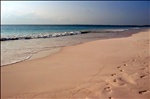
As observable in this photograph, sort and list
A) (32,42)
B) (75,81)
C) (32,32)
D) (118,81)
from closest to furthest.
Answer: (118,81) → (75,81) → (32,42) → (32,32)

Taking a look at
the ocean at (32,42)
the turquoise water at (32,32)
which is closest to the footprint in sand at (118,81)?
the ocean at (32,42)

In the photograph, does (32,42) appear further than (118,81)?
Yes

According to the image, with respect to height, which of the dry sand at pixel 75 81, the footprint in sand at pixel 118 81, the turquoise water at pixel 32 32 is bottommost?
the dry sand at pixel 75 81

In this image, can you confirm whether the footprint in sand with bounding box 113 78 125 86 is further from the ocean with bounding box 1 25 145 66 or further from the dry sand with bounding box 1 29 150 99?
the ocean with bounding box 1 25 145 66

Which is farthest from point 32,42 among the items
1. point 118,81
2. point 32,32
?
point 32,32

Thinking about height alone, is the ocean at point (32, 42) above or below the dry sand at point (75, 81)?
above

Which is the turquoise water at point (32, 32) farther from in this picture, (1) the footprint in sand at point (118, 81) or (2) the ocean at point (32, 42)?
(1) the footprint in sand at point (118, 81)

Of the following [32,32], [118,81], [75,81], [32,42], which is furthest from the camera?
[32,32]

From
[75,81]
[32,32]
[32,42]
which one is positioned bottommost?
[75,81]

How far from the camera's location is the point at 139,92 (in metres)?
4.41

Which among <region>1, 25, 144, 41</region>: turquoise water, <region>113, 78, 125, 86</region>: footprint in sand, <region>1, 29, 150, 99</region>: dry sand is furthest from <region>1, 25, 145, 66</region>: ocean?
<region>113, 78, 125, 86</region>: footprint in sand

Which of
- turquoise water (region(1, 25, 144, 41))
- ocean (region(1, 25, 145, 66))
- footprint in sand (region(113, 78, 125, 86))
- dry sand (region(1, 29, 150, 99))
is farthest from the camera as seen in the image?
turquoise water (region(1, 25, 144, 41))

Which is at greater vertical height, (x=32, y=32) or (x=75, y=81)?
(x=32, y=32)

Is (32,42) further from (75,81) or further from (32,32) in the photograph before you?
(32,32)
